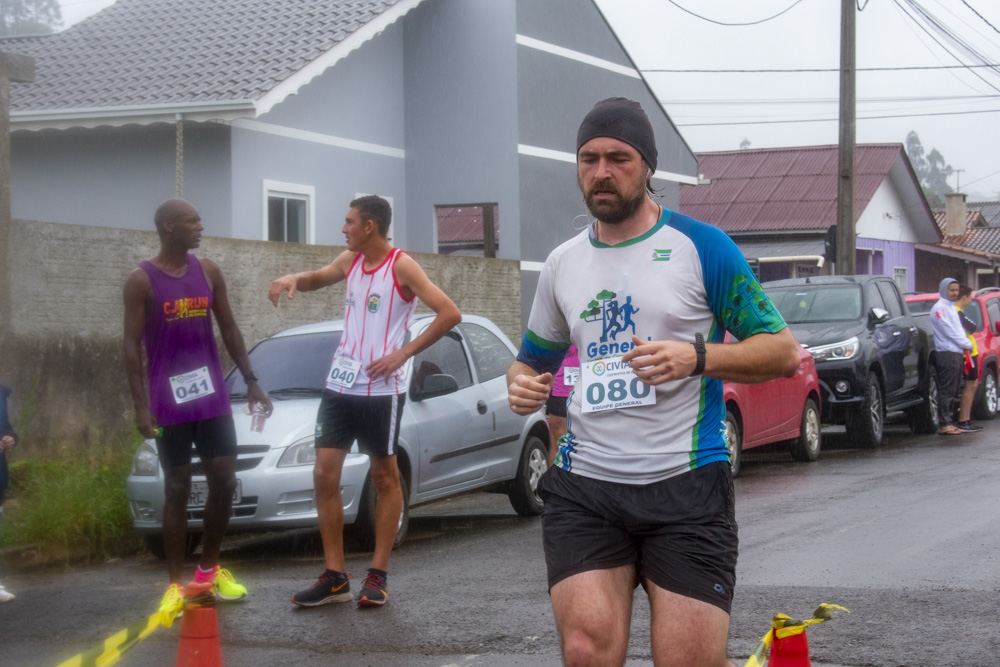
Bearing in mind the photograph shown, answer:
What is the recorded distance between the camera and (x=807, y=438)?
13289 millimetres

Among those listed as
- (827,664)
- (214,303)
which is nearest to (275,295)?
(214,303)

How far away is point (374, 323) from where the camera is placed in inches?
260

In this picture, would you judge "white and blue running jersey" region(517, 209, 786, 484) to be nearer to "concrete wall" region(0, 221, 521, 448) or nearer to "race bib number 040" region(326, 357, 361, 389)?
"race bib number 040" region(326, 357, 361, 389)

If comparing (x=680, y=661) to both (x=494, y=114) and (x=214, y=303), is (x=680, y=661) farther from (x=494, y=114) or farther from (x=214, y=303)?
(x=494, y=114)

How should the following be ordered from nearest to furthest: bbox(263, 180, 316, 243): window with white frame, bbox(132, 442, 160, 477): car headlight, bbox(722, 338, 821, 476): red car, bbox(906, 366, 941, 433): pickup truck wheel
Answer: bbox(132, 442, 160, 477): car headlight
bbox(722, 338, 821, 476): red car
bbox(906, 366, 941, 433): pickup truck wheel
bbox(263, 180, 316, 243): window with white frame

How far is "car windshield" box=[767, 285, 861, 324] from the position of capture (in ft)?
48.7

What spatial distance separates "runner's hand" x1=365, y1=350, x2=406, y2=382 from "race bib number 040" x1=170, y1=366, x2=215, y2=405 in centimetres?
79

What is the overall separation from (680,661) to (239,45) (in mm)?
15782

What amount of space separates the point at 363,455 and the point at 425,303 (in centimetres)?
186

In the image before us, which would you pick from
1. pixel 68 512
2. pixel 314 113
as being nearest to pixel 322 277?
pixel 68 512

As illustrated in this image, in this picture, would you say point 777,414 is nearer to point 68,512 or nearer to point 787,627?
point 68,512

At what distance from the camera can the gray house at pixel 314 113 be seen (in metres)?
16.4

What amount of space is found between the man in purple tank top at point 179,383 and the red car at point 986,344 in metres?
13.5

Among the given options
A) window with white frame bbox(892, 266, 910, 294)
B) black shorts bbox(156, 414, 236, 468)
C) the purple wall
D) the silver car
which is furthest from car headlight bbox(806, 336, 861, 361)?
window with white frame bbox(892, 266, 910, 294)
